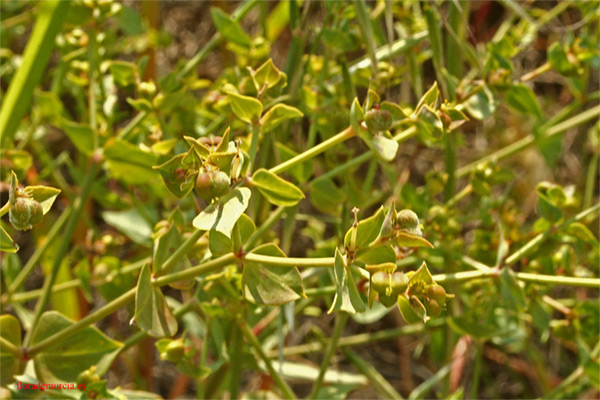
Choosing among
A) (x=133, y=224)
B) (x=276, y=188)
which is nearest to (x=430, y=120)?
(x=276, y=188)

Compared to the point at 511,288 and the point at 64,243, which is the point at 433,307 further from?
the point at 64,243

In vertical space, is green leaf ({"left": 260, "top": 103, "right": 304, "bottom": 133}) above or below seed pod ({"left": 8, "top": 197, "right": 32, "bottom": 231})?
A: below

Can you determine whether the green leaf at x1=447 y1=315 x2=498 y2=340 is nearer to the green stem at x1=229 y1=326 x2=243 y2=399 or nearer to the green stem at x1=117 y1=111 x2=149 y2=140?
the green stem at x1=229 y1=326 x2=243 y2=399

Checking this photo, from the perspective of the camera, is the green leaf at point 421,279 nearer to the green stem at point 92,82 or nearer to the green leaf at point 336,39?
the green leaf at point 336,39

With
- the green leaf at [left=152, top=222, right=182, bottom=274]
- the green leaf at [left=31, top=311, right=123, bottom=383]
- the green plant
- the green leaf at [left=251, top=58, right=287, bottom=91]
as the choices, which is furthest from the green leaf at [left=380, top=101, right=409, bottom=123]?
the green leaf at [left=31, top=311, right=123, bottom=383]

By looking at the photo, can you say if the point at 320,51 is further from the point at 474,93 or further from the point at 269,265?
the point at 269,265

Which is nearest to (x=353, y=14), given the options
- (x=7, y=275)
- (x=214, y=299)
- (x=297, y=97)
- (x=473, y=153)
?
(x=297, y=97)
